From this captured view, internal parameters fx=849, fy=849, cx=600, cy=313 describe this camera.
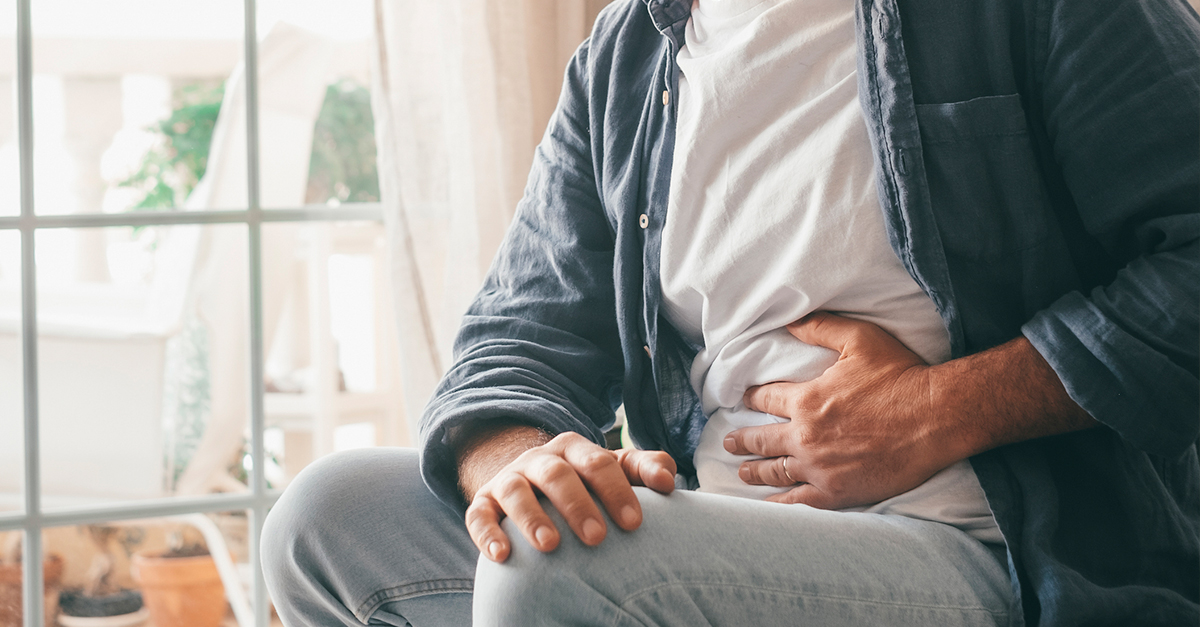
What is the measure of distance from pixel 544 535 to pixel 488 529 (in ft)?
0.20

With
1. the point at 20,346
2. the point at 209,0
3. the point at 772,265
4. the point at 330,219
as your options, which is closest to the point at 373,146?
the point at 330,219

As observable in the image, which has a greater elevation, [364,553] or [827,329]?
[827,329]

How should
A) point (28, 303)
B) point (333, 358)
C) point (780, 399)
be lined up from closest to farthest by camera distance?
point (780, 399) → point (28, 303) → point (333, 358)

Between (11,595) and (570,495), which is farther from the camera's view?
(11,595)

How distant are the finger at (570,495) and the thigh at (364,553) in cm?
18

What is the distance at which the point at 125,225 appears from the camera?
1.60m

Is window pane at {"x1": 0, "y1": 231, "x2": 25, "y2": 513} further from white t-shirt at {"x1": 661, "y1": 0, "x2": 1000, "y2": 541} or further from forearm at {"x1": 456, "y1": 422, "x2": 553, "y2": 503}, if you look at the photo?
white t-shirt at {"x1": 661, "y1": 0, "x2": 1000, "y2": 541}

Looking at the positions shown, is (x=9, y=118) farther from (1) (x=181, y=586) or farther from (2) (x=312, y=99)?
(1) (x=181, y=586)

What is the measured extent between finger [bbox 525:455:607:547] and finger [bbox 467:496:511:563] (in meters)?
0.04

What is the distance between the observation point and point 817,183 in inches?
31.4

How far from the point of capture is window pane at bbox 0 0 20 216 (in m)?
1.57

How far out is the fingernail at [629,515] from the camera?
620mm

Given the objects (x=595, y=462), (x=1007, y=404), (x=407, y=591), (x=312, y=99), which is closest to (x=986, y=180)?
(x=1007, y=404)

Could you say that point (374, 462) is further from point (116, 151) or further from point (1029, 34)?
point (116, 151)
